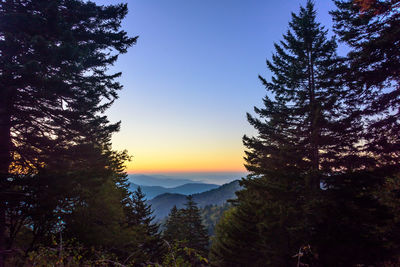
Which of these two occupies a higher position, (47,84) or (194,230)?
(47,84)

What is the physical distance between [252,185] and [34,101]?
505 inches

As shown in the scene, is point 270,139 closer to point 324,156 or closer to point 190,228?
point 324,156

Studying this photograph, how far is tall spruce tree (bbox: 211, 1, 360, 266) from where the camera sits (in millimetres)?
11062

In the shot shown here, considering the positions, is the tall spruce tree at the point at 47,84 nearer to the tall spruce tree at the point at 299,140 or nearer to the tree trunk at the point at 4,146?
the tree trunk at the point at 4,146

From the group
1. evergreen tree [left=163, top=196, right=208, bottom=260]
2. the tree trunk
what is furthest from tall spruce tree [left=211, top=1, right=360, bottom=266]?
evergreen tree [left=163, top=196, right=208, bottom=260]

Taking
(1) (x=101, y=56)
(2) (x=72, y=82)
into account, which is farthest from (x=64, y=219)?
(1) (x=101, y=56)

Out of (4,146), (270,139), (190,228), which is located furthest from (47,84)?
(190,228)

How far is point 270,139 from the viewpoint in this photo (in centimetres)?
1352

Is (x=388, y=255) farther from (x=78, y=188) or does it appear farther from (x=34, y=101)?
(x=34, y=101)

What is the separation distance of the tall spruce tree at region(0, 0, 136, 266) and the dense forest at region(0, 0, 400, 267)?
5 centimetres

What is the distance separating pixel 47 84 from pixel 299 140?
13.3 meters

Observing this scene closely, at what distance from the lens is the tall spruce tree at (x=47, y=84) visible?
7.55m

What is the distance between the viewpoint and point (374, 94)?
9969 millimetres

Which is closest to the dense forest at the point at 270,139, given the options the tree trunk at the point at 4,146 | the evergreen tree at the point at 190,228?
the tree trunk at the point at 4,146
